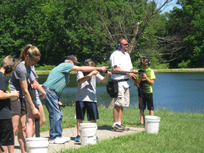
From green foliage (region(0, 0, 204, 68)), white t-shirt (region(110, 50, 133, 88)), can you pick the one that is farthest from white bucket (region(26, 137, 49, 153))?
green foliage (region(0, 0, 204, 68))

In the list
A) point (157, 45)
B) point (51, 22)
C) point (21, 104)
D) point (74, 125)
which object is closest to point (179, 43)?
point (157, 45)

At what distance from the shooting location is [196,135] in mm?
6434

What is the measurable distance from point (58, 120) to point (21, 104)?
96 cm

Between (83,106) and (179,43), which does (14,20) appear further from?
(83,106)

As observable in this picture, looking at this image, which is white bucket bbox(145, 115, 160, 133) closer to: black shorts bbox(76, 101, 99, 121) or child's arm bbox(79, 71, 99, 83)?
black shorts bbox(76, 101, 99, 121)

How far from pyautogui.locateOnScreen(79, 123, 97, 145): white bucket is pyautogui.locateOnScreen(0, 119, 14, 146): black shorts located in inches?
57.0

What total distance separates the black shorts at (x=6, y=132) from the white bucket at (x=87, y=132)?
4.75ft

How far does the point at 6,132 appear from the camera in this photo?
14.3ft

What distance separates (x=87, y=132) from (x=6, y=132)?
5.28ft

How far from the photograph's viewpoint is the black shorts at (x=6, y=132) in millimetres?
4297

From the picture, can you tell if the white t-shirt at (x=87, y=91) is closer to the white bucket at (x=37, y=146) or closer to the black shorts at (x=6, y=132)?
the white bucket at (x=37, y=146)

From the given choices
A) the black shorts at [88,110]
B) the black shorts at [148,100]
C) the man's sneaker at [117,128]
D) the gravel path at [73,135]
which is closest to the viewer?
the gravel path at [73,135]

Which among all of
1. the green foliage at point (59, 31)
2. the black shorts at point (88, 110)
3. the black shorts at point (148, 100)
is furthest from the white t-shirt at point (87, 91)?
the green foliage at point (59, 31)

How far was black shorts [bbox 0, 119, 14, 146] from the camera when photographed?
14.1 ft
